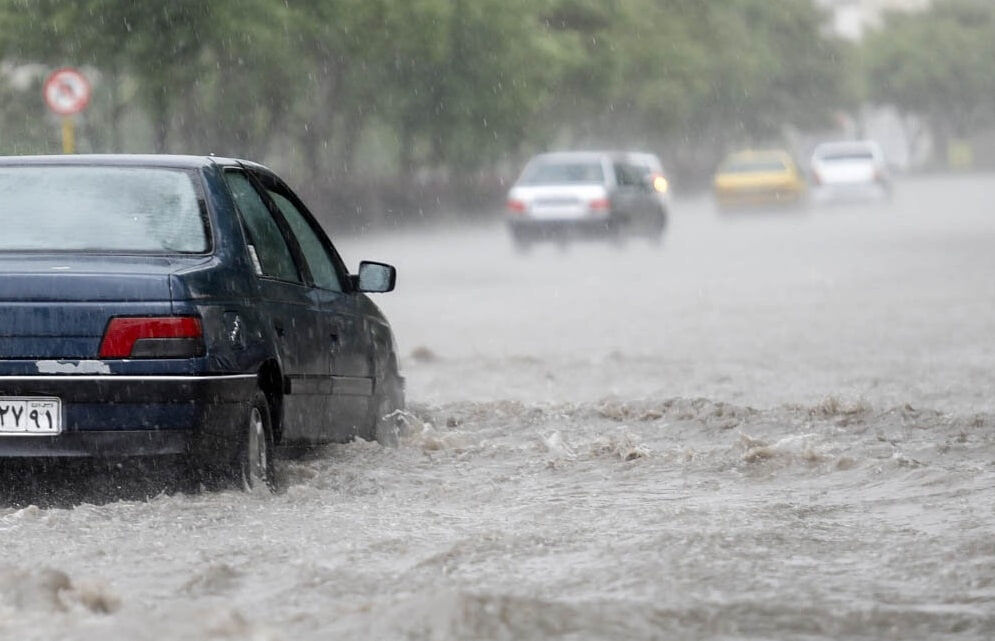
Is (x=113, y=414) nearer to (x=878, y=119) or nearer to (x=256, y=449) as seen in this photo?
(x=256, y=449)

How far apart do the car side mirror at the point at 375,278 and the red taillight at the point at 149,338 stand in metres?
2.08

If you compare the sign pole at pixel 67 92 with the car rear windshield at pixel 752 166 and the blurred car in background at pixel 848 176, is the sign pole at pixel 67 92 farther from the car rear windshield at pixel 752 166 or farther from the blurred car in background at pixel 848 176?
the blurred car in background at pixel 848 176

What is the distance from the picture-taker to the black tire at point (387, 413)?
30.3ft

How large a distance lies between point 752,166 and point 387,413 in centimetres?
4048

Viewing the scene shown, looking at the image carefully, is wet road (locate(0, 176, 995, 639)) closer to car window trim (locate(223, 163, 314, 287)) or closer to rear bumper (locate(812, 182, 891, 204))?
car window trim (locate(223, 163, 314, 287))

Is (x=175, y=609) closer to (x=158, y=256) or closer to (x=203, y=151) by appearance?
(x=158, y=256)

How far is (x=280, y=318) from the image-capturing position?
7723 mm

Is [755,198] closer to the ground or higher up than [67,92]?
closer to the ground

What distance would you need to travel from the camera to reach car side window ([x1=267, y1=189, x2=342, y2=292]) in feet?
28.8

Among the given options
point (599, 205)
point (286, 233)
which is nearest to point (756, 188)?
point (599, 205)

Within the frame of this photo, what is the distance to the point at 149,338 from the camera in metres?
6.90

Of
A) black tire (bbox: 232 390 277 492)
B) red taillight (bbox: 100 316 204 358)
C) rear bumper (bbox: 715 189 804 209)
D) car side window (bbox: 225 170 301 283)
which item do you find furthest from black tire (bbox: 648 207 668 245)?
red taillight (bbox: 100 316 204 358)

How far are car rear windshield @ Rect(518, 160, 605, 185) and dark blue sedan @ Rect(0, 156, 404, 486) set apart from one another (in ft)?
81.3

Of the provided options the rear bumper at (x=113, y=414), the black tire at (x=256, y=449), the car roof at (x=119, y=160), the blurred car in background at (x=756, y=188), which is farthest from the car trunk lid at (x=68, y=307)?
the blurred car in background at (x=756, y=188)
